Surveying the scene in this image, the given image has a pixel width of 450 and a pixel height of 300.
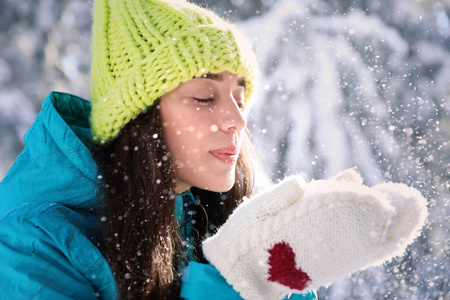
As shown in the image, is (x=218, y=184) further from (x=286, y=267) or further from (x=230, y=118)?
(x=286, y=267)

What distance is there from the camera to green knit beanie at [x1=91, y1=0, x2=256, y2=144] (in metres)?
1.55

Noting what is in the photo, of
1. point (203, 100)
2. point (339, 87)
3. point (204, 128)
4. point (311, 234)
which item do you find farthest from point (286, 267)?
point (339, 87)

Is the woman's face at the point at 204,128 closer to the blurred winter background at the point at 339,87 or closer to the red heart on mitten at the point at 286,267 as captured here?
the red heart on mitten at the point at 286,267

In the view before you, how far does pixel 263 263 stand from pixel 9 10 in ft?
12.9

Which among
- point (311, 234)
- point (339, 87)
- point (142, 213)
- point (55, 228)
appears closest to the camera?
point (311, 234)

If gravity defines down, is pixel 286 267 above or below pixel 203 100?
below

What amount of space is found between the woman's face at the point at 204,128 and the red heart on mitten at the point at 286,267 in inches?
20.5

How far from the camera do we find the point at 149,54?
5.23ft

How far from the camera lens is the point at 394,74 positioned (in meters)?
4.14

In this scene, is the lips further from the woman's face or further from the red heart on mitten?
the red heart on mitten

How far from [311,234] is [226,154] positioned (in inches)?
23.1

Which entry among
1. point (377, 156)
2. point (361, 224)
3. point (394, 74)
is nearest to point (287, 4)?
point (394, 74)

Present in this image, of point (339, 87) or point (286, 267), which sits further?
point (339, 87)

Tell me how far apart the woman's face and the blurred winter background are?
227 cm
